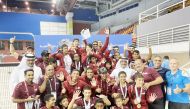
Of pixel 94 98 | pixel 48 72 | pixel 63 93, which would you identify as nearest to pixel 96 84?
pixel 94 98

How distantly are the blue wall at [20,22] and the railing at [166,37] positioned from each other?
9.72 metres

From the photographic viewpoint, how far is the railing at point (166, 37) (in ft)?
30.8

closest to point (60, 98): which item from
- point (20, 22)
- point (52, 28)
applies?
point (20, 22)

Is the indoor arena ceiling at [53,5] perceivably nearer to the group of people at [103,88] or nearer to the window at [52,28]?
the window at [52,28]

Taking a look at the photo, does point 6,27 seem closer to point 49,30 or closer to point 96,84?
point 49,30

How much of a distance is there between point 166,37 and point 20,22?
12.6 m

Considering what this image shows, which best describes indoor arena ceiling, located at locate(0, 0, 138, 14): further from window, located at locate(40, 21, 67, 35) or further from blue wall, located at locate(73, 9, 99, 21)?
window, located at locate(40, 21, 67, 35)

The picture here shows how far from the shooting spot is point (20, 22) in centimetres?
1928

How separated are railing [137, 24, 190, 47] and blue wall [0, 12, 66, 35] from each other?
9.72 m

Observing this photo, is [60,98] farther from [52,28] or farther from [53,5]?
[53,5]

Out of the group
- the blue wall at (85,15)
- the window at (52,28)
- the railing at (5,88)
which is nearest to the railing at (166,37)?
the railing at (5,88)

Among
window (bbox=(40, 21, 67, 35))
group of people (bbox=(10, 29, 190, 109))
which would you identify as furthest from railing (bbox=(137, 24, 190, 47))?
window (bbox=(40, 21, 67, 35))

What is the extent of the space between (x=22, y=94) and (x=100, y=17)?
67.7 feet

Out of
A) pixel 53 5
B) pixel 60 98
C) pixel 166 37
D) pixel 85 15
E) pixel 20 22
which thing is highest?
pixel 53 5
